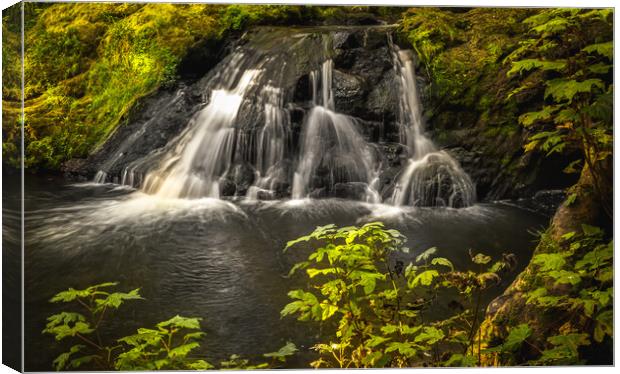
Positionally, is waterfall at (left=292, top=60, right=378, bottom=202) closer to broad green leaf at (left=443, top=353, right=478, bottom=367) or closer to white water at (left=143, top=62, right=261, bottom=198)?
white water at (left=143, top=62, right=261, bottom=198)

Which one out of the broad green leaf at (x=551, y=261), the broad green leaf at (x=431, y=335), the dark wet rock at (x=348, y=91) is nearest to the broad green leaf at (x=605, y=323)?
the broad green leaf at (x=551, y=261)

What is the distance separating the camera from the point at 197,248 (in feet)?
13.3

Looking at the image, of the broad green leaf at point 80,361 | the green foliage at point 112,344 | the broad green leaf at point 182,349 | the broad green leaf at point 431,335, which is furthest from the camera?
the broad green leaf at point 80,361

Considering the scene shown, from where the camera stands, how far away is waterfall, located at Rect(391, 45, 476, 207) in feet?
14.3

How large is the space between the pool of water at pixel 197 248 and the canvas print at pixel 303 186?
13mm

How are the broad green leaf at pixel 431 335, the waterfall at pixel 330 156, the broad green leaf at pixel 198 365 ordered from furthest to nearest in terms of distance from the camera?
the waterfall at pixel 330 156
the broad green leaf at pixel 198 365
the broad green leaf at pixel 431 335

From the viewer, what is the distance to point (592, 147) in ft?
13.7

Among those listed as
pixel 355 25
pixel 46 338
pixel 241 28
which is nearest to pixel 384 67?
pixel 355 25

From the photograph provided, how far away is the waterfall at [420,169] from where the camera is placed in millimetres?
4352

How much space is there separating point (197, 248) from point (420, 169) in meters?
1.54

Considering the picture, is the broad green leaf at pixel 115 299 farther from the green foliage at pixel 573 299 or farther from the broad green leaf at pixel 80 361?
the green foliage at pixel 573 299

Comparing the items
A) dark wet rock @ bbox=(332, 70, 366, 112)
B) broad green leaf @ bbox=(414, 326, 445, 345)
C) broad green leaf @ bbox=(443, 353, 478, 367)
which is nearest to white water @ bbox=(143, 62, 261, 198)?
dark wet rock @ bbox=(332, 70, 366, 112)

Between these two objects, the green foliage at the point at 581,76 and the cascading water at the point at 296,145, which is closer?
the green foliage at the point at 581,76

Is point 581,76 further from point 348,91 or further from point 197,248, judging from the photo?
point 197,248
